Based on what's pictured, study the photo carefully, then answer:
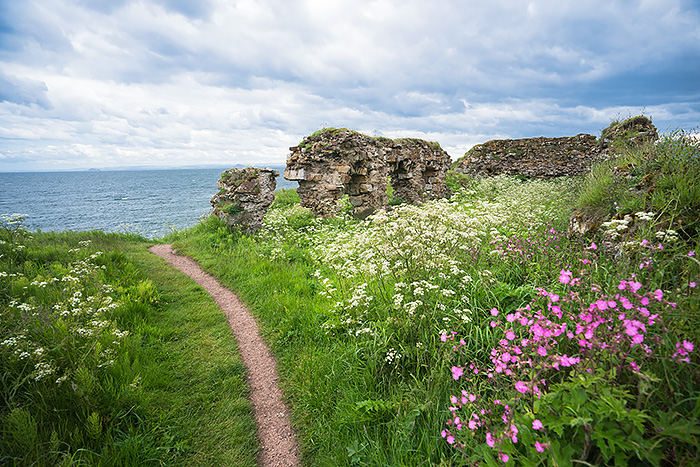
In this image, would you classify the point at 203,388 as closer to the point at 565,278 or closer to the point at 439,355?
the point at 439,355

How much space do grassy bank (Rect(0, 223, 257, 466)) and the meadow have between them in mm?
30

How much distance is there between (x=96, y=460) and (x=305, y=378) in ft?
8.71

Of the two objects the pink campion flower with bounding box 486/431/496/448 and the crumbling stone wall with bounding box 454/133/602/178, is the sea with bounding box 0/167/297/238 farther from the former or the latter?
the crumbling stone wall with bounding box 454/133/602/178

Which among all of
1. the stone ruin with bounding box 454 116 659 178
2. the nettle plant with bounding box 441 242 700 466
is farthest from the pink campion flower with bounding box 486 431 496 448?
the stone ruin with bounding box 454 116 659 178

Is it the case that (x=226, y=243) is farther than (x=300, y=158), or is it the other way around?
(x=300, y=158)

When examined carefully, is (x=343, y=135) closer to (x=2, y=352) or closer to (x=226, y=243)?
(x=226, y=243)

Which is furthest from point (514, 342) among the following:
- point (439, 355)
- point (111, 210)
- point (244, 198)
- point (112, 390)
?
point (111, 210)

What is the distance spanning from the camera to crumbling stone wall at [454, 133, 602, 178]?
24.7 metres

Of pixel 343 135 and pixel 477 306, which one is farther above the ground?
pixel 343 135

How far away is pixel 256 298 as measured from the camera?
7.82 m

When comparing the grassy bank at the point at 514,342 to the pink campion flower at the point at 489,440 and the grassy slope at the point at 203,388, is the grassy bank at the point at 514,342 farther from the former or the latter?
the grassy slope at the point at 203,388

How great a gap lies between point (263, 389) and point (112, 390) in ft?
A: 6.97

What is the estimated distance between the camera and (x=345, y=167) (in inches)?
579

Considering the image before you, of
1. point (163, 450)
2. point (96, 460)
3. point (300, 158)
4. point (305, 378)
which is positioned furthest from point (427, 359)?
point (300, 158)
